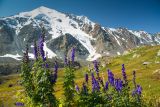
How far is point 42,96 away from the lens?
1925 centimetres

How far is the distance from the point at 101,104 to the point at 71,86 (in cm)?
299

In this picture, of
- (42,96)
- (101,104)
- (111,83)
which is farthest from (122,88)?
(42,96)

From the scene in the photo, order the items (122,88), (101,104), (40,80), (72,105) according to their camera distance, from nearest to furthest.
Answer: (40,80) < (101,104) < (122,88) < (72,105)

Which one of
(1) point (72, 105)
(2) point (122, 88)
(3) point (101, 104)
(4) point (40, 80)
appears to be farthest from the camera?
(1) point (72, 105)

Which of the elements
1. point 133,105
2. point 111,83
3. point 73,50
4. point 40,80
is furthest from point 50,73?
point 133,105

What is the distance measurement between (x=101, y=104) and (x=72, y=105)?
3.41 meters

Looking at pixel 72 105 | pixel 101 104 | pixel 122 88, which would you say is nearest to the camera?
pixel 101 104

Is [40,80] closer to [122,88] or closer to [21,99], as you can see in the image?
[21,99]

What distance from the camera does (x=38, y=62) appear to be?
19.3 m

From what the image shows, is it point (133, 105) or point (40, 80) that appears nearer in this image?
point (40, 80)

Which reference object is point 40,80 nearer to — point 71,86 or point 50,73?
point 50,73

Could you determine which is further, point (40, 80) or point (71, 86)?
point (71, 86)

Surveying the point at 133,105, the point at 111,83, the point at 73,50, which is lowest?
the point at 133,105

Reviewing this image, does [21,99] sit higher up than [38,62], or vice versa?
[38,62]
